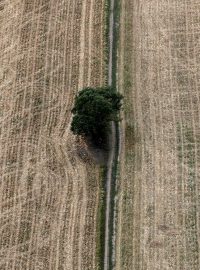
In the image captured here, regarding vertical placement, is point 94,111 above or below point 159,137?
above

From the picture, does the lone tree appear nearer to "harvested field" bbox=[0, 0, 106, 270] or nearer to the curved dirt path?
the curved dirt path

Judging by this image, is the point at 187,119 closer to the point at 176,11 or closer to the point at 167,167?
the point at 167,167

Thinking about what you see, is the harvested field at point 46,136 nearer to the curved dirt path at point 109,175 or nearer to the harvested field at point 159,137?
the curved dirt path at point 109,175

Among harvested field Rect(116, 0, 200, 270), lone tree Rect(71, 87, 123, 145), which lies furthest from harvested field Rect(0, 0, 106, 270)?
harvested field Rect(116, 0, 200, 270)

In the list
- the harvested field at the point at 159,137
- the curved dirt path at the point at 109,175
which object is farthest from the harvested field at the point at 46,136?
the harvested field at the point at 159,137

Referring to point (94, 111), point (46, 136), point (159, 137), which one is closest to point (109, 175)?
point (94, 111)

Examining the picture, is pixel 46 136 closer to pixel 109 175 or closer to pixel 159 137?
pixel 109 175
